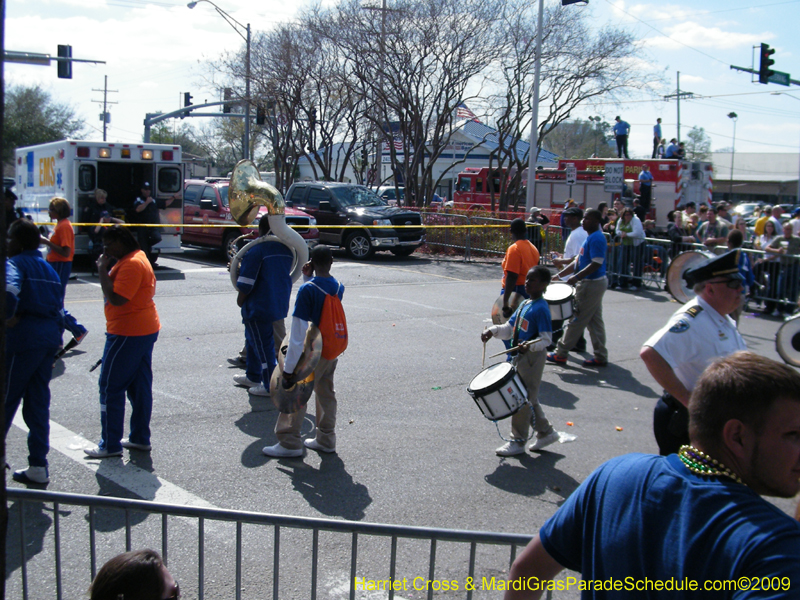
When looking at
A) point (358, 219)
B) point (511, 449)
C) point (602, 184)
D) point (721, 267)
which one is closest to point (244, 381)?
point (511, 449)

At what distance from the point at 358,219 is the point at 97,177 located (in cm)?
624

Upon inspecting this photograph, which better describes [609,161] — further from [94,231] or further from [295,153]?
[94,231]

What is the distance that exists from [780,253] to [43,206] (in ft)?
50.6

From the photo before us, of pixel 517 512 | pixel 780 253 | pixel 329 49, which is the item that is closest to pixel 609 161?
pixel 329 49

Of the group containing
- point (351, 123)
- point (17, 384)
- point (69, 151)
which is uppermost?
point (351, 123)

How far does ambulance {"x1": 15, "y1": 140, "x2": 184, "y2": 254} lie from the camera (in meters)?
15.4

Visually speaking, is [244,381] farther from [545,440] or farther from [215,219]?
[215,219]

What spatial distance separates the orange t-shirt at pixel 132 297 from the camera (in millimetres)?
5258

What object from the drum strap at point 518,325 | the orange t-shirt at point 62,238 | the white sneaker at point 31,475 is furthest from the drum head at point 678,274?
the orange t-shirt at point 62,238

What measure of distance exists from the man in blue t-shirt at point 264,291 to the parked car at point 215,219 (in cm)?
1010

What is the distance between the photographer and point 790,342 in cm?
777

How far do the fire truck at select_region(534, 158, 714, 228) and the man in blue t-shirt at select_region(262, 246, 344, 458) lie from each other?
1892cm

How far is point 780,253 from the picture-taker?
43.2 feet

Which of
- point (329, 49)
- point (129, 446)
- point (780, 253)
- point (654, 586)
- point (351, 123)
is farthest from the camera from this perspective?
point (351, 123)
